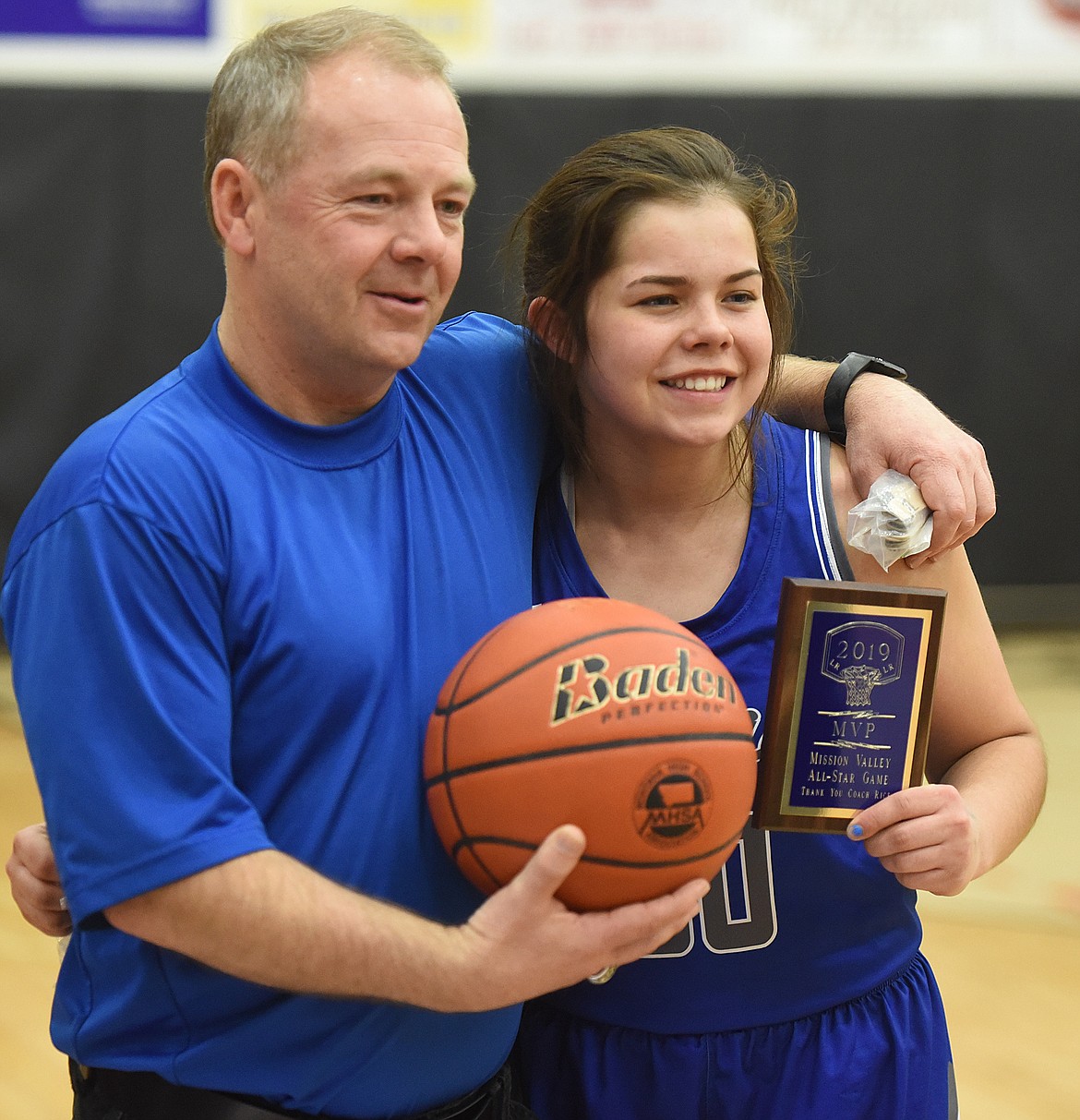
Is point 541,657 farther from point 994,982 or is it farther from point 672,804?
point 994,982

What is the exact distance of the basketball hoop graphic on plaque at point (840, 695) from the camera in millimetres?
1385

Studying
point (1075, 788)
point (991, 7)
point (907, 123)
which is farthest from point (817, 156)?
point (1075, 788)

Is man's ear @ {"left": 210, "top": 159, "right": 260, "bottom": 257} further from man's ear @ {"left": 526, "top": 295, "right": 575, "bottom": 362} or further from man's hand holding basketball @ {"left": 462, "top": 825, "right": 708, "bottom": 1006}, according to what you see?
man's hand holding basketball @ {"left": 462, "top": 825, "right": 708, "bottom": 1006}

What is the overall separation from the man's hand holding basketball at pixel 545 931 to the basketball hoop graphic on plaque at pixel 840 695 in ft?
0.67

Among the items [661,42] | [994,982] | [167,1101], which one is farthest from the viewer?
[661,42]

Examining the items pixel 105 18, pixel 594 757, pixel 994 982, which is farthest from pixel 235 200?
pixel 105 18

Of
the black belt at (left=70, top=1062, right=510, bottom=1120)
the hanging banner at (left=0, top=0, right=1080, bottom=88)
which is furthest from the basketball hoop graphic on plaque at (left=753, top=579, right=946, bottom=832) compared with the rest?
the hanging banner at (left=0, top=0, right=1080, bottom=88)

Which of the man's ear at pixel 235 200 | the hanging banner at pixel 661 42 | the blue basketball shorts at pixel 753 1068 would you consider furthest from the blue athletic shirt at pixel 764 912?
the hanging banner at pixel 661 42

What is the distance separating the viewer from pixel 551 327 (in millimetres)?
1632

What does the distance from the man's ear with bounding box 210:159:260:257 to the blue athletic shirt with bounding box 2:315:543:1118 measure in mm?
116

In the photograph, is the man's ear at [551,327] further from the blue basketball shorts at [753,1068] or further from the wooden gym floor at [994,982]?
the wooden gym floor at [994,982]

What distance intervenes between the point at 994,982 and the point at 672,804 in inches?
86.1

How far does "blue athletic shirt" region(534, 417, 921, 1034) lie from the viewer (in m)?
1.54

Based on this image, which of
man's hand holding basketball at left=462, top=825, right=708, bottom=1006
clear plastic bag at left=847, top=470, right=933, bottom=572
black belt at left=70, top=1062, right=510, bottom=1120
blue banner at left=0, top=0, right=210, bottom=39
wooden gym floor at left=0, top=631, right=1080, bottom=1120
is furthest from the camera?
blue banner at left=0, top=0, right=210, bottom=39
